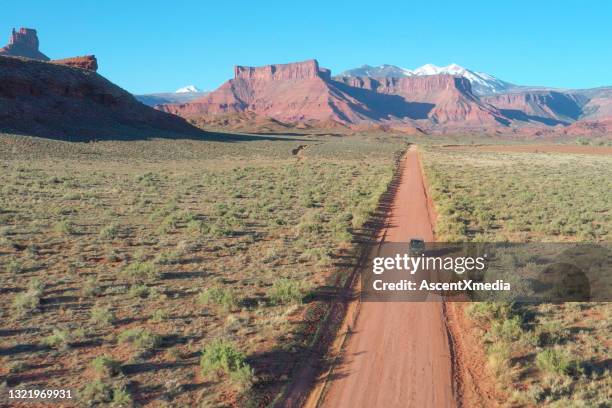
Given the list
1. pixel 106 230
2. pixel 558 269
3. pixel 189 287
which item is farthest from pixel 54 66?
pixel 558 269

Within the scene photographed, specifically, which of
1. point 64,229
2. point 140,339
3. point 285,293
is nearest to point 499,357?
point 285,293

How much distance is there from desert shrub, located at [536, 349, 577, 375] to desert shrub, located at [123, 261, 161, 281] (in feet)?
31.4

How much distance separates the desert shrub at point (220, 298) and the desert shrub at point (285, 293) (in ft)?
3.15

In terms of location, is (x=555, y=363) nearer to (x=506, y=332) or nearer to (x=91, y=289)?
(x=506, y=332)

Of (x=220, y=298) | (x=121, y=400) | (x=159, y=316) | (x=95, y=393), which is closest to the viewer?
(x=121, y=400)

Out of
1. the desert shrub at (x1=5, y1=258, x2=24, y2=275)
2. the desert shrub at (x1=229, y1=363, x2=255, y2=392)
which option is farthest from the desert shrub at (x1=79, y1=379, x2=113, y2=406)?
the desert shrub at (x1=5, y1=258, x2=24, y2=275)

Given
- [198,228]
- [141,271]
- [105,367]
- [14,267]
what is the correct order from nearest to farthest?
[105,367]
[14,267]
[141,271]
[198,228]

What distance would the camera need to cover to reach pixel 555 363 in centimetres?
755

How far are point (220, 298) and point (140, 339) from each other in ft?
7.75

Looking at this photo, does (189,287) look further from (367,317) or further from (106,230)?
(106,230)

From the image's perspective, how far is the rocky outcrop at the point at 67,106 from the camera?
211 feet

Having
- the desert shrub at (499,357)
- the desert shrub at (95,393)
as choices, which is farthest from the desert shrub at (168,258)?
the desert shrub at (499,357)

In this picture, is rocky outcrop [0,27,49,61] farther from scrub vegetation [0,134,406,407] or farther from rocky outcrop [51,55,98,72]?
scrub vegetation [0,134,406,407]

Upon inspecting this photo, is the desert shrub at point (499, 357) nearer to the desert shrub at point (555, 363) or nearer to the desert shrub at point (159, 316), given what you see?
the desert shrub at point (555, 363)
